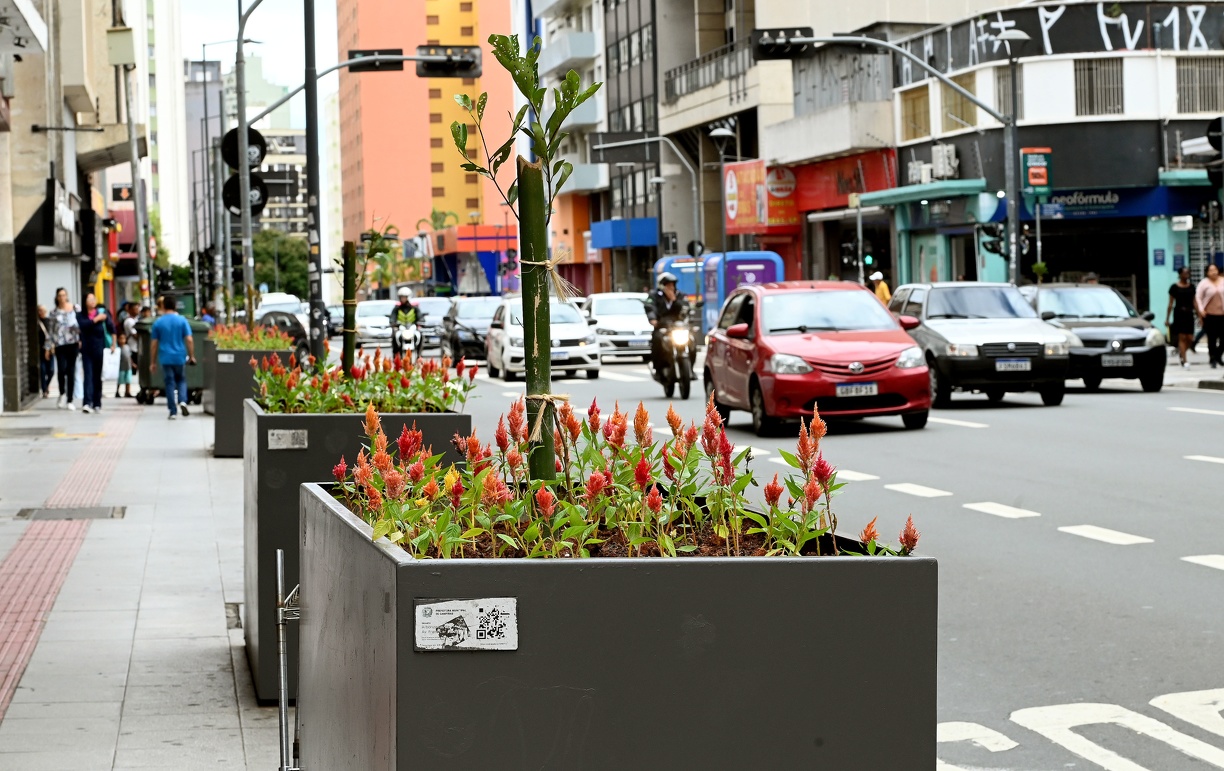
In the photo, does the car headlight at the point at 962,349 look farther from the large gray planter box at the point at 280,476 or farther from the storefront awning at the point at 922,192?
the storefront awning at the point at 922,192

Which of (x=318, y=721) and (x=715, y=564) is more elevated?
(x=715, y=564)

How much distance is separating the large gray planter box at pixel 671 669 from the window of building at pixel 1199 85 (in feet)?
148

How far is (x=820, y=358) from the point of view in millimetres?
20422

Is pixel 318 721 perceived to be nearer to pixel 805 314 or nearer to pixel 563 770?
pixel 563 770

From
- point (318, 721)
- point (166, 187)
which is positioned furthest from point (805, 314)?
point (166, 187)

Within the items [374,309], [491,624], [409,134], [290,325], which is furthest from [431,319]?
[409,134]

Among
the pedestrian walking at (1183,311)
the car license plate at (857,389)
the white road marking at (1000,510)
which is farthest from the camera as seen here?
the pedestrian walking at (1183,311)

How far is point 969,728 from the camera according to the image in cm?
666

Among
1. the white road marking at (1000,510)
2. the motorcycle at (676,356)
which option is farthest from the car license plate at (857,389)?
the white road marking at (1000,510)

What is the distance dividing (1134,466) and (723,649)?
1283 cm

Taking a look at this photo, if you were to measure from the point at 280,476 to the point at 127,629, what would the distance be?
1795 mm

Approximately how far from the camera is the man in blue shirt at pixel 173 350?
27016mm

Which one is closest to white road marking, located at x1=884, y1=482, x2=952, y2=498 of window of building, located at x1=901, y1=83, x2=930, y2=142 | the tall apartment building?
window of building, located at x1=901, y1=83, x2=930, y2=142

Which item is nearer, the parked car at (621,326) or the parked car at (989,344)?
the parked car at (989,344)
